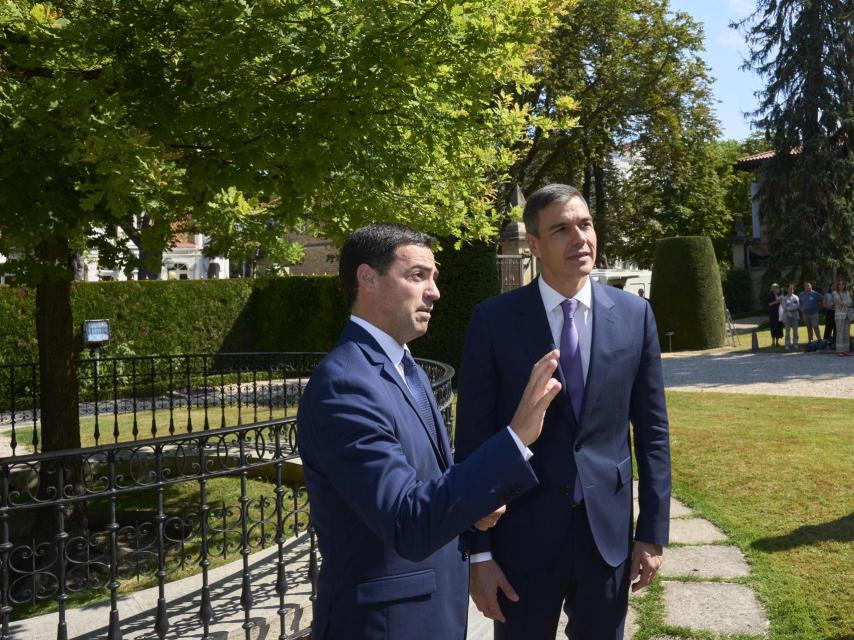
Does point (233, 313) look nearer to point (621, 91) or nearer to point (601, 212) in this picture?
point (621, 91)

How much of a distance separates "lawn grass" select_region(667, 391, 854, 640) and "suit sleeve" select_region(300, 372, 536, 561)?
11.3ft

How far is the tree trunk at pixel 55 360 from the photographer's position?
7.79 metres

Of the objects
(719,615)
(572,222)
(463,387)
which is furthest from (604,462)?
(719,615)

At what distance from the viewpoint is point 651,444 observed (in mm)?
2973

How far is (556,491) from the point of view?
2799mm

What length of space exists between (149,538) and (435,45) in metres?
6.34

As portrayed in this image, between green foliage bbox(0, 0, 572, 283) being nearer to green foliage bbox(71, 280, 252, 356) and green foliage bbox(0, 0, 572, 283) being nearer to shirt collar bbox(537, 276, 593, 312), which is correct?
shirt collar bbox(537, 276, 593, 312)

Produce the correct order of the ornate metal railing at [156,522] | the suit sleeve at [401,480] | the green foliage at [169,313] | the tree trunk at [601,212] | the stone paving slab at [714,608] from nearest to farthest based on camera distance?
1. the suit sleeve at [401,480]
2. the ornate metal railing at [156,522]
3. the stone paving slab at [714,608]
4. the green foliage at [169,313]
5. the tree trunk at [601,212]

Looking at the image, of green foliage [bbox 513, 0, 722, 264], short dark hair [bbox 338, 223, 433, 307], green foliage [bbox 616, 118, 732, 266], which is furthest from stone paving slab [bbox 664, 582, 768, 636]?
green foliage [bbox 616, 118, 732, 266]

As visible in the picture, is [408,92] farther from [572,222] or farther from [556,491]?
[556,491]

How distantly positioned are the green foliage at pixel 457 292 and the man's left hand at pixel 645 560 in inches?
518

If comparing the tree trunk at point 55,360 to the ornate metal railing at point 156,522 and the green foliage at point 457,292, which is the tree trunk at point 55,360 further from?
the green foliage at point 457,292

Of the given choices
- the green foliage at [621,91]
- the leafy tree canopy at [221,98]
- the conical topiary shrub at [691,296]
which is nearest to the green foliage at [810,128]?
the green foliage at [621,91]

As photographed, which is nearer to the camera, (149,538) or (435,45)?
A: (435,45)
